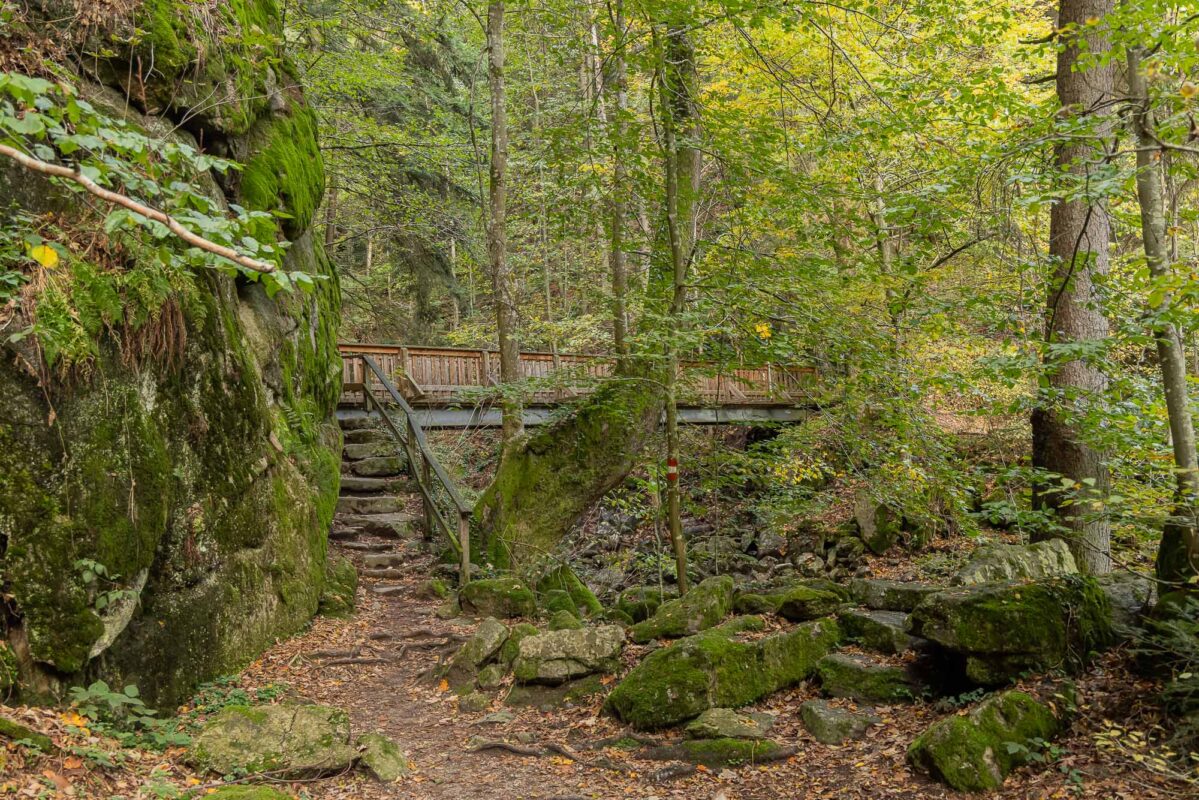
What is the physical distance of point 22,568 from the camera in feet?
11.9

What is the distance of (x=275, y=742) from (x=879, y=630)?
449 centimetres

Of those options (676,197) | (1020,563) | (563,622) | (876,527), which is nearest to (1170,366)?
(1020,563)

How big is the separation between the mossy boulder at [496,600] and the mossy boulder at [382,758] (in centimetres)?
319

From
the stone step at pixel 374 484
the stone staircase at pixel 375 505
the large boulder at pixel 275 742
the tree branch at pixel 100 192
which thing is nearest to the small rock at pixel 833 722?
the large boulder at pixel 275 742

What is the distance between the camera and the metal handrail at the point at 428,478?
8.61m

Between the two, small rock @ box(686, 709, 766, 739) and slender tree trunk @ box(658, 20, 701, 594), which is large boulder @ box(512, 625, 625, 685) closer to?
small rock @ box(686, 709, 766, 739)

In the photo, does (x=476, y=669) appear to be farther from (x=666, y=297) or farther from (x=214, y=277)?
(x=666, y=297)

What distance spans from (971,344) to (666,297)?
3.25 metres

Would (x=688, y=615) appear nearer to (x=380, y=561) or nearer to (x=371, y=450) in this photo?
(x=380, y=561)

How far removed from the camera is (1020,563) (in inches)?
258

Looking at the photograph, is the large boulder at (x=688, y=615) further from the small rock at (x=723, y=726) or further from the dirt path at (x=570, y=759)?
the small rock at (x=723, y=726)

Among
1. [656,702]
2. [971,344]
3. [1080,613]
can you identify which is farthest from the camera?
[971,344]

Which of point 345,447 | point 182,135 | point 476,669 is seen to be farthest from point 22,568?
point 345,447

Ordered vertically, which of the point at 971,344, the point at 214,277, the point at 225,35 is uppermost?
the point at 225,35
